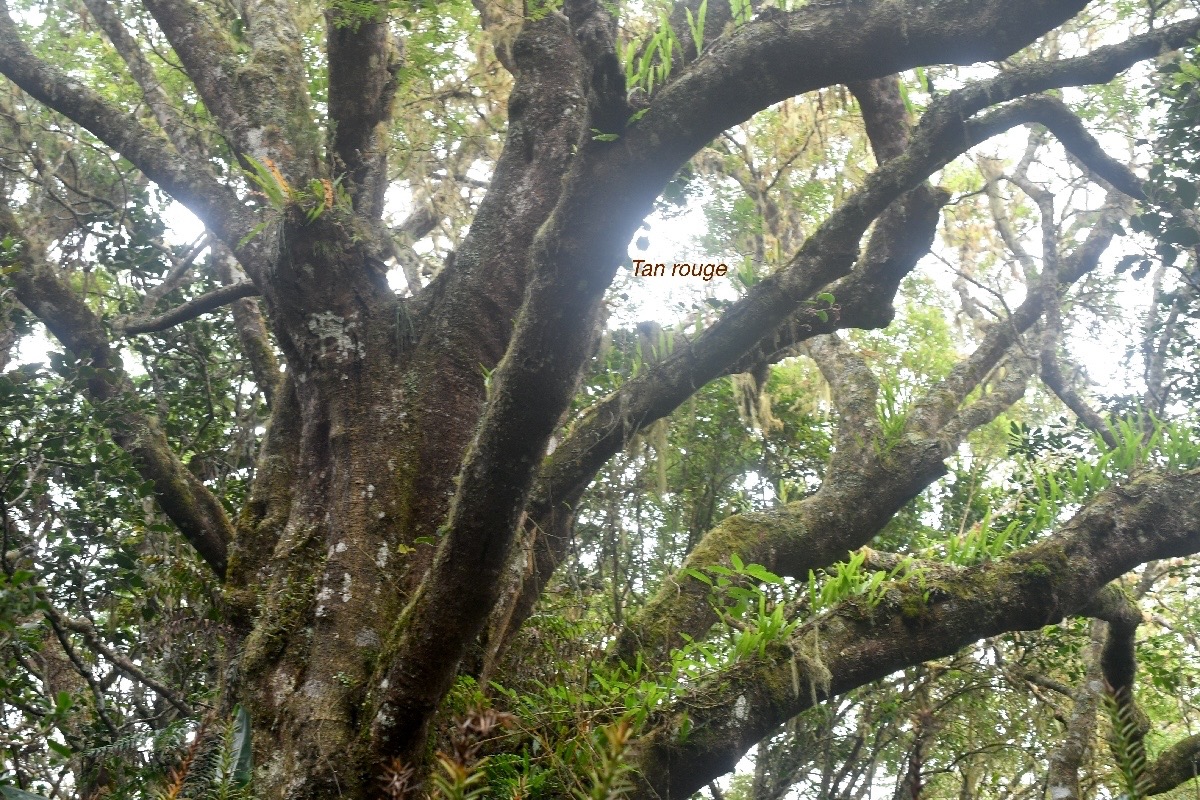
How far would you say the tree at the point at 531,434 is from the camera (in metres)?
2.73

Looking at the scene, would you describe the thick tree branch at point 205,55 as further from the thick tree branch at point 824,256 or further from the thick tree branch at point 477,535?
the thick tree branch at point 477,535

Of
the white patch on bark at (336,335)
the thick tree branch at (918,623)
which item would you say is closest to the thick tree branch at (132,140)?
the white patch on bark at (336,335)

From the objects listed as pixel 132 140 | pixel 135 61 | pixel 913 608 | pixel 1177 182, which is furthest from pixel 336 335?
pixel 1177 182

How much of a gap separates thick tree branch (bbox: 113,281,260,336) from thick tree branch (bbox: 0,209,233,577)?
170mm

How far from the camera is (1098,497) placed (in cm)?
378

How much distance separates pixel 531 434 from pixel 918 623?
1.65 m

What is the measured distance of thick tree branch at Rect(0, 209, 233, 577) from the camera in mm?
4125

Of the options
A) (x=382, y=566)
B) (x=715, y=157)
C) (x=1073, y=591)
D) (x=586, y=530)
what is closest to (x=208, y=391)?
(x=586, y=530)

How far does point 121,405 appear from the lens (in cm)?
428

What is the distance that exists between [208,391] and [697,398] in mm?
2891

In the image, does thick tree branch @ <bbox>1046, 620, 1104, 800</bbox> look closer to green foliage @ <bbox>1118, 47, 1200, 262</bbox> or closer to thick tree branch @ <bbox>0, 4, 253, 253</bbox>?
green foliage @ <bbox>1118, 47, 1200, 262</bbox>

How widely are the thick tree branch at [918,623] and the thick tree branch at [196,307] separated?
2546 millimetres

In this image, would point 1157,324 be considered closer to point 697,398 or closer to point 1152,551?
point 1152,551

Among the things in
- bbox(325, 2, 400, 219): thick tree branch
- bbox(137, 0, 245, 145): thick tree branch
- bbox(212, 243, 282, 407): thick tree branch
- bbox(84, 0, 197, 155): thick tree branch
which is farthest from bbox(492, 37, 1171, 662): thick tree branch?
bbox(84, 0, 197, 155): thick tree branch
